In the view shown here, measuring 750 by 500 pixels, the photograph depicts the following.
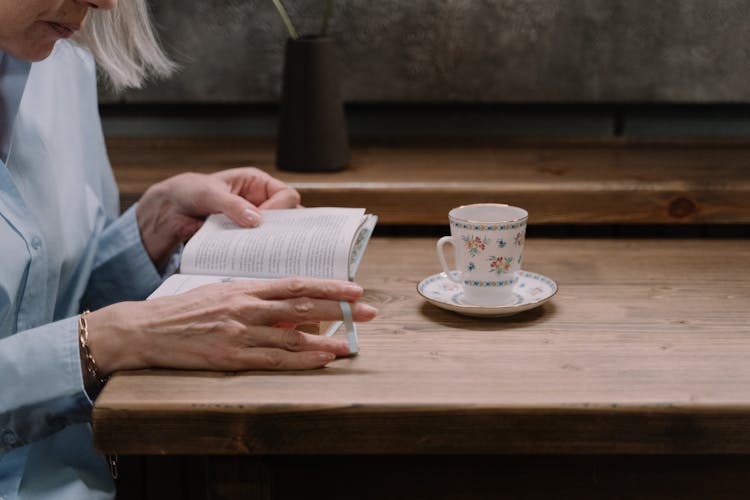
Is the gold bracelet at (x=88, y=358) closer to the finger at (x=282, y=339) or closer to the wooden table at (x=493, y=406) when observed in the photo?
the wooden table at (x=493, y=406)

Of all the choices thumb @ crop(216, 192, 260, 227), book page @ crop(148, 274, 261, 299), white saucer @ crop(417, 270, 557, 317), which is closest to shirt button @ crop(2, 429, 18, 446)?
book page @ crop(148, 274, 261, 299)

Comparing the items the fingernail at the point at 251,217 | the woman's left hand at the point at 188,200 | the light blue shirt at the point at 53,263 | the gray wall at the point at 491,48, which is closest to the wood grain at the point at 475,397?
the light blue shirt at the point at 53,263

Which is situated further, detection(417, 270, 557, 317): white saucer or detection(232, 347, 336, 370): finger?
detection(417, 270, 557, 317): white saucer

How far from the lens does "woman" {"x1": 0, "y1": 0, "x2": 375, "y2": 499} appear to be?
106 cm

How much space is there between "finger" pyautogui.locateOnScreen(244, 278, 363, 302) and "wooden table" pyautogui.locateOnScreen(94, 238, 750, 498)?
0.08m

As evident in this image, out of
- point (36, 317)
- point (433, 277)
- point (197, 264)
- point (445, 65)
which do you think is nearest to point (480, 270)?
point (433, 277)

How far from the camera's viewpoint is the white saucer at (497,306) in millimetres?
1199

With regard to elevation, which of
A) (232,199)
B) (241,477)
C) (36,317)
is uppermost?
(232,199)

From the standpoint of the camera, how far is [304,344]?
1.06 meters

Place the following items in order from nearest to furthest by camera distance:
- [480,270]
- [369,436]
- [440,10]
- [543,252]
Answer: [369,436] < [480,270] < [543,252] < [440,10]

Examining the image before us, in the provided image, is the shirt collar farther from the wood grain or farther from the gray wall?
the gray wall

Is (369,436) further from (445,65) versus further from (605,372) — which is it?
(445,65)

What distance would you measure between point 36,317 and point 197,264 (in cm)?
23

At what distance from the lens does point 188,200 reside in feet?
4.79
